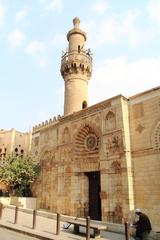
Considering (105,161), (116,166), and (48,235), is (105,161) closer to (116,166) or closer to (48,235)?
(116,166)

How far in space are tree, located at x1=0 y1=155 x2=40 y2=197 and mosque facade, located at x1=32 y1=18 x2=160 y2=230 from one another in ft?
2.50

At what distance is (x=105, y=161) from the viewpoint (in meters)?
14.0

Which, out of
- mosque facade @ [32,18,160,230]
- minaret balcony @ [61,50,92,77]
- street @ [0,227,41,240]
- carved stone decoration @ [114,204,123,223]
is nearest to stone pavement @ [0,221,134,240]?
street @ [0,227,41,240]

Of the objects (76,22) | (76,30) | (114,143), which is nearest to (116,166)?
(114,143)

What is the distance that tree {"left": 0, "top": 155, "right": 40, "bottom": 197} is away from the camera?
60.5 ft

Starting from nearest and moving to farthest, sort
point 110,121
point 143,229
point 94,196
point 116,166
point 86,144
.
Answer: point 143,229
point 116,166
point 110,121
point 94,196
point 86,144

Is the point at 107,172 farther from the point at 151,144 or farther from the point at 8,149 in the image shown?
the point at 8,149

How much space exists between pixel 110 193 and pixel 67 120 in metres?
6.66

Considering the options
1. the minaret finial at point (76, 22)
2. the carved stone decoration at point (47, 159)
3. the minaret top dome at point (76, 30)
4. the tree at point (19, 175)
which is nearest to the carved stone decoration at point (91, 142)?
the carved stone decoration at point (47, 159)

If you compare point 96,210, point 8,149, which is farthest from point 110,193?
point 8,149

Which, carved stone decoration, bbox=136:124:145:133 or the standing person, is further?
carved stone decoration, bbox=136:124:145:133

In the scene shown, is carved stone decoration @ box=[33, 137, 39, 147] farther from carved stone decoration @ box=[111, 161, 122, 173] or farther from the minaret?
carved stone decoration @ box=[111, 161, 122, 173]

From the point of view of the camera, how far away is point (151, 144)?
12383mm

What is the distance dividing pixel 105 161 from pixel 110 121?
2499 millimetres
